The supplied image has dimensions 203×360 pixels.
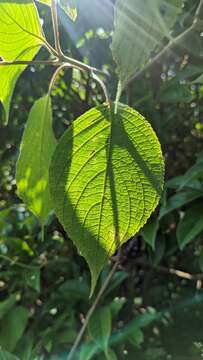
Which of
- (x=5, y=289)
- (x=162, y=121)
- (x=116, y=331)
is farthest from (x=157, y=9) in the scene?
(x=5, y=289)

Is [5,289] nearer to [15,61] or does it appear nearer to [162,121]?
[162,121]

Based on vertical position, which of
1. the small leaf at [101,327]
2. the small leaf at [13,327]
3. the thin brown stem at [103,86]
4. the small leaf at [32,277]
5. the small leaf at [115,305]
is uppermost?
the thin brown stem at [103,86]

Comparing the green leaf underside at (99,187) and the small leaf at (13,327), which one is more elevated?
the green leaf underside at (99,187)

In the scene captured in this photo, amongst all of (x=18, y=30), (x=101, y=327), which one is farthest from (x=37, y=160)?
(x=101, y=327)

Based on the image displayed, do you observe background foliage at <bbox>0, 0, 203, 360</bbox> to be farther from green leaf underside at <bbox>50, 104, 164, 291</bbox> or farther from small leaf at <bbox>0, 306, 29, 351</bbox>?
green leaf underside at <bbox>50, 104, 164, 291</bbox>

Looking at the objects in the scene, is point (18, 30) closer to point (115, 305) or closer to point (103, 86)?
point (103, 86)

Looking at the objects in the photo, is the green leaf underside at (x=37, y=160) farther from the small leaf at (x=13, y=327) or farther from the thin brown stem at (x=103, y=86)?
the small leaf at (x=13, y=327)

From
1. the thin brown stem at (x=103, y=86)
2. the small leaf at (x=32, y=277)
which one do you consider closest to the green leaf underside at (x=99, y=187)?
the thin brown stem at (x=103, y=86)
